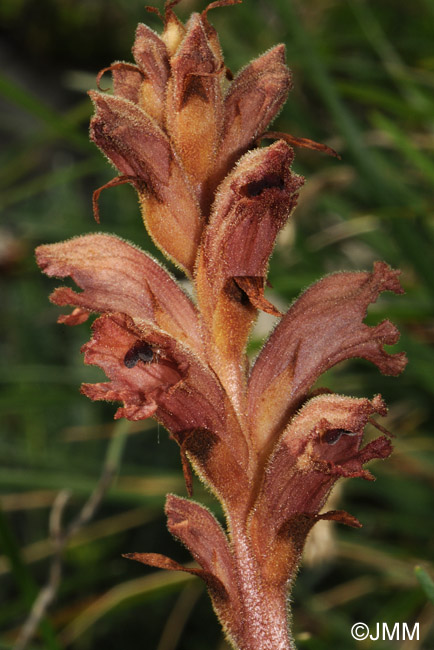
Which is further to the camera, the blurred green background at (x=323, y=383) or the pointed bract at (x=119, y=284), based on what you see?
the blurred green background at (x=323, y=383)

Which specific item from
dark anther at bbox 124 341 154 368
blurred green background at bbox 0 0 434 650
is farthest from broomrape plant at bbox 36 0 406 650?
blurred green background at bbox 0 0 434 650

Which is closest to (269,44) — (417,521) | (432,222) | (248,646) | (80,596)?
(432,222)

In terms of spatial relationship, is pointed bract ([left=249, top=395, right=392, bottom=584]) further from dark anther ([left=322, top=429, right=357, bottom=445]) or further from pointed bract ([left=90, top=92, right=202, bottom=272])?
pointed bract ([left=90, top=92, right=202, bottom=272])

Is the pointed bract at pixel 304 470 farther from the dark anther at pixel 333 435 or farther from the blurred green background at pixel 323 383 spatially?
the blurred green background at pixel 323 383

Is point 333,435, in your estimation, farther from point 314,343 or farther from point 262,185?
point 262,185

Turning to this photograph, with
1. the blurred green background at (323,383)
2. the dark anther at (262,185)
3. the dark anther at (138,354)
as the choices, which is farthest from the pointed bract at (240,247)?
the blurred green background at (323,383)

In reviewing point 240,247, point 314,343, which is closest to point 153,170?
point 240,247

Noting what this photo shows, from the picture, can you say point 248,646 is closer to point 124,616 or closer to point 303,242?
point 303,242
